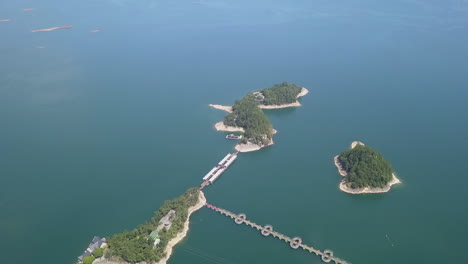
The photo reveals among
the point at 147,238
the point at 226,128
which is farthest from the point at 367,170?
the point at 147,238

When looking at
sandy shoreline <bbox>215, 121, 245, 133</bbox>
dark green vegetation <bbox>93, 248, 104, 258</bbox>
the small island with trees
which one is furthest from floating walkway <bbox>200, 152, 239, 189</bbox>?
dark green vegetation <bbox>93, 248, 104, 258</bbox>

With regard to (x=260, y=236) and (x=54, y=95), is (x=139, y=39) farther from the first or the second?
(x=260, y=236)

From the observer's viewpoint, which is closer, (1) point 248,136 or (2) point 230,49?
(1) point 248,136

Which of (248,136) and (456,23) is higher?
(456,23)

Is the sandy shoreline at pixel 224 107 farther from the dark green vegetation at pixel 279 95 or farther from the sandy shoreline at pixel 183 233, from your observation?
the sandy shoreline at pixel 183 233

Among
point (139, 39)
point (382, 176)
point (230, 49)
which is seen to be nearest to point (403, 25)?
point (230, 49)

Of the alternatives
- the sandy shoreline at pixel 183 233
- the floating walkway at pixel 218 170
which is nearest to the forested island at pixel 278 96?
the floating walkway at pixel 218 170

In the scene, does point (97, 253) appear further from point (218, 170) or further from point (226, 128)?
point (226, 128)

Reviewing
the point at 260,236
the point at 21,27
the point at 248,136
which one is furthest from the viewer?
the point at 21,27
